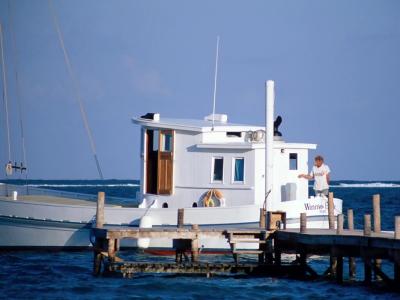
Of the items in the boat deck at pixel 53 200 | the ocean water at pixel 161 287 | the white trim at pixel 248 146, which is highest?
the white trim at pixel 248 146

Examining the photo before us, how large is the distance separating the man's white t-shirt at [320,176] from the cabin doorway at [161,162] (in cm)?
427

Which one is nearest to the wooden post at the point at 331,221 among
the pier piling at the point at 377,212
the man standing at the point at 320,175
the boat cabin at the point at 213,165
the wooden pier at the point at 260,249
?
the wooden pier at the point at 260,249

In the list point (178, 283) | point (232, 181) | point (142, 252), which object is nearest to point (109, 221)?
point (142, 252)

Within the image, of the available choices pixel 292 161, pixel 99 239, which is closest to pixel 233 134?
pixel 292 161

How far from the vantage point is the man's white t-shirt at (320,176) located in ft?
92.2

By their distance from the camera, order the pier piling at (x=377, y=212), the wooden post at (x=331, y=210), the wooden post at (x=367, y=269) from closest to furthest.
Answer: the wooden post at (x=367, y=269), the pier piling at (x=377, y=212), the wooden post at (x=331, y=210)

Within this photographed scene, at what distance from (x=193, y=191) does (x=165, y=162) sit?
119 cm

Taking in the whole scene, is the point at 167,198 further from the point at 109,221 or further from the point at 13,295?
the point at 13,295

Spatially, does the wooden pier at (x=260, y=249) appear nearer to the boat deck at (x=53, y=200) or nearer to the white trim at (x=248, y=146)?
the white trim at (x=248, y=146)

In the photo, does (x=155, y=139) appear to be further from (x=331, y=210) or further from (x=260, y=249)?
(x=331, y=210)

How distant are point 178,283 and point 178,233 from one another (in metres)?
1.33

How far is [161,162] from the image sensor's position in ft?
99.1

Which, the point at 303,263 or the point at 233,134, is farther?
the point at 233,134

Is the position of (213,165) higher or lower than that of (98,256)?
higher
